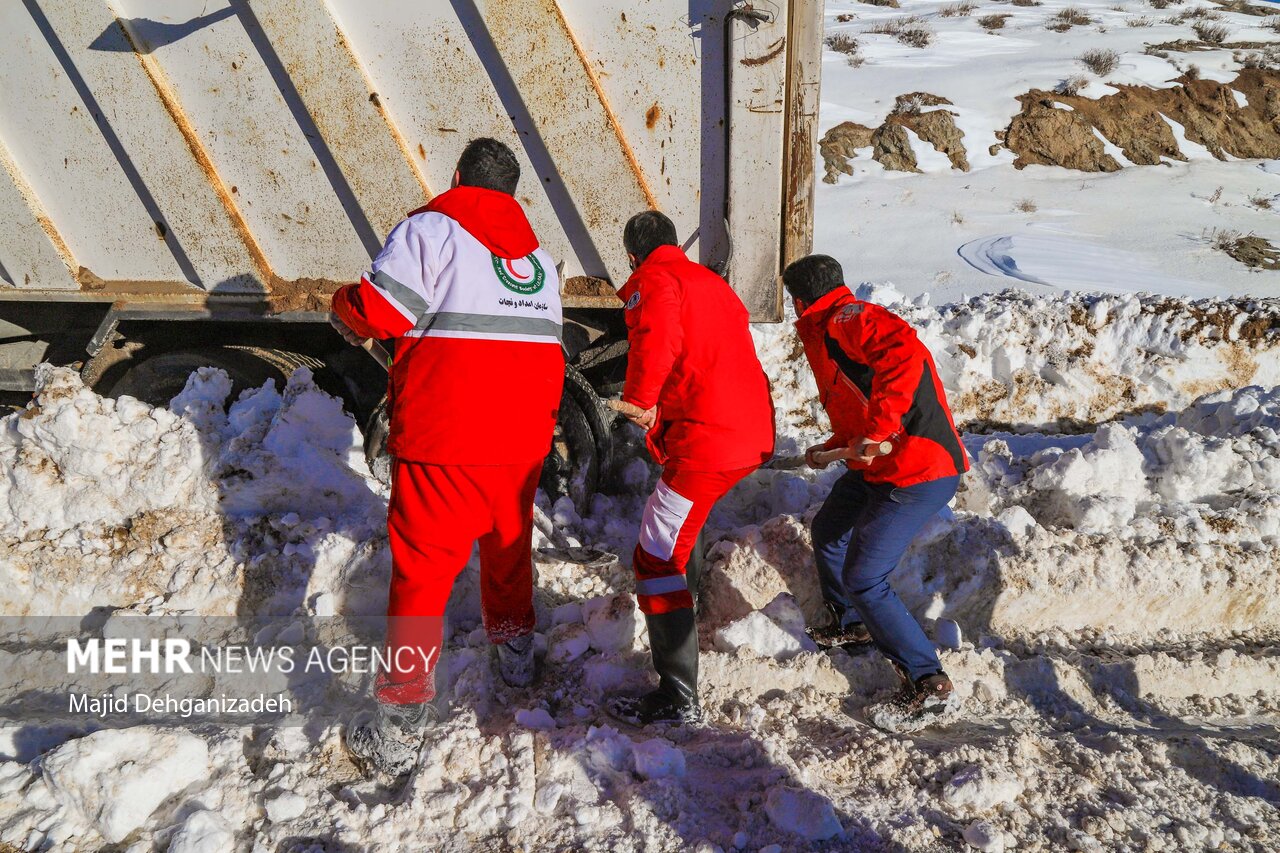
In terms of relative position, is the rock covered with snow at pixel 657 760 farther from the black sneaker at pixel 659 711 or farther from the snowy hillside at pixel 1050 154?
the snowy hillside at pixel 1050 154

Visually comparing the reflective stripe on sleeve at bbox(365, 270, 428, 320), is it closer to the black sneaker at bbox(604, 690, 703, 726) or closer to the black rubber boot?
the black rubber boot

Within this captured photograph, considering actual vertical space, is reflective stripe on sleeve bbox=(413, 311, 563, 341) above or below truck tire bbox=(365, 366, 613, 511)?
above

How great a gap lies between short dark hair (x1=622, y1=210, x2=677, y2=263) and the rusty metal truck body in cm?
69

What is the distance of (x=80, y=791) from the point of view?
214 centimetres

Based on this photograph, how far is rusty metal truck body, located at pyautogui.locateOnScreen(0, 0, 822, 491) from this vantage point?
324 centimetres

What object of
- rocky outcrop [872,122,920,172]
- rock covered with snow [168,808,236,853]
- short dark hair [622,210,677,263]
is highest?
short dark hair [622,210,677,263]

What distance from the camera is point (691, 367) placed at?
8.55 feet

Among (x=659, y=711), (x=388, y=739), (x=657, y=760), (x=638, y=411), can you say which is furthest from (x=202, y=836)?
(x=638, y=411)

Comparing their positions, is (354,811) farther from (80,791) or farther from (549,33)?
(549,33)

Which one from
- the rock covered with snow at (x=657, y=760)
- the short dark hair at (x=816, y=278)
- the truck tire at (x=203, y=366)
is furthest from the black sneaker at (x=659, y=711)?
the truck tire at (x=203, y=366)

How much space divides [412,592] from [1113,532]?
2.81 meters

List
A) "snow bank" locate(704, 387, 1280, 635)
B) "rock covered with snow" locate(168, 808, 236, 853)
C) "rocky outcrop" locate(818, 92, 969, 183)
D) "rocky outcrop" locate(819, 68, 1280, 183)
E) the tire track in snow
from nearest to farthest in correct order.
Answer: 1. "rock covered with snow" locate(168, 808, 236, 853)
2. "snow bank" locate(704, 387, 1280, 635)
3. the tire track in snow
4. "rocky outcrop" locate(818, 92, 969, 183)
5. "rocky outcrop" locate(819, 68, 1280, 183)

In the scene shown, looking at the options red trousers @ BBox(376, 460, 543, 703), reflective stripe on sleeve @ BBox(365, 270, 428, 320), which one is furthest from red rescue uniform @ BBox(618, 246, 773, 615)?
reflective stripe on sleeve @ BBox(365, 270, 428, 320)

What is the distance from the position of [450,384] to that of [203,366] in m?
2.19
